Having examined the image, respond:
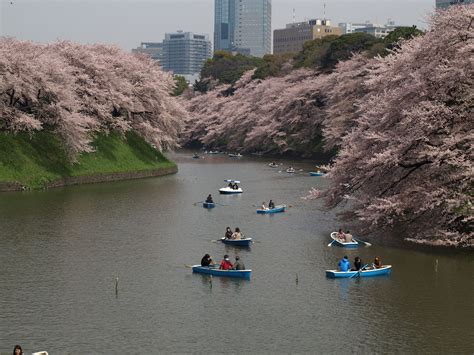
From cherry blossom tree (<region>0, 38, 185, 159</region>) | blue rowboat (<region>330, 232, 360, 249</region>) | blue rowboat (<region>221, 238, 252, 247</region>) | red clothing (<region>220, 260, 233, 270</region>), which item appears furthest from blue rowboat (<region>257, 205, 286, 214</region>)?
cherry blossom tree (<region>0, 38, 185, 159</region>)

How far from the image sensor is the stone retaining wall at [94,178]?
68688 mm

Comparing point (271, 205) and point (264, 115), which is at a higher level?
point (264, 115)

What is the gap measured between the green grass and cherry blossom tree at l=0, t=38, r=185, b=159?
1.19 metres

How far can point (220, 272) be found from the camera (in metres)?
39.4

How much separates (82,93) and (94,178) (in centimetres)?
1213

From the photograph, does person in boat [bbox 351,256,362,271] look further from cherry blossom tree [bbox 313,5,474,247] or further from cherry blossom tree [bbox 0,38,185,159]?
cherry blossom tree [bbox 0,38,185,159]

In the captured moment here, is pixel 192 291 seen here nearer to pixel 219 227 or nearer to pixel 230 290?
pixel 230 290

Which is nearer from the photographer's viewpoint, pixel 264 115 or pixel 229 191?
pixel 229 191

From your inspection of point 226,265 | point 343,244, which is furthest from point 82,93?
point 226,265

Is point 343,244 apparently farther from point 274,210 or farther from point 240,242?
point 274,210

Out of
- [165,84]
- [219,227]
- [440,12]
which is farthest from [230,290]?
[165,84]

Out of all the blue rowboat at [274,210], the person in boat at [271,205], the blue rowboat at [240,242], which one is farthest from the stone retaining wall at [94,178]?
the blue rowboat at [240,242]

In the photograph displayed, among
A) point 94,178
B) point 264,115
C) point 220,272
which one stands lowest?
point 220,272

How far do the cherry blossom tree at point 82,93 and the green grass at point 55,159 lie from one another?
119cm
